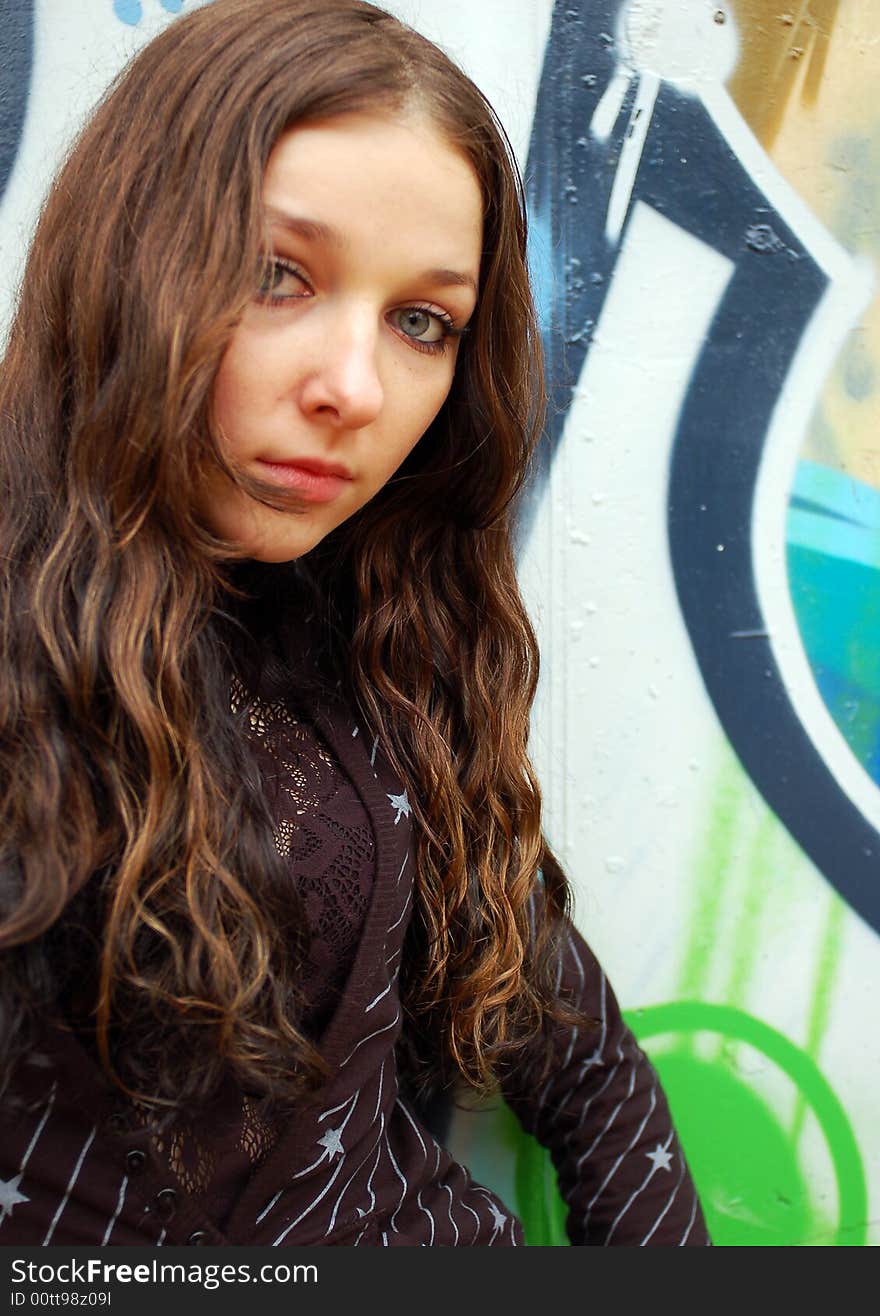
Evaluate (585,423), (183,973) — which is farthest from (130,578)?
(585,423)

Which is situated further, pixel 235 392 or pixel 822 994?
pixel 822 994

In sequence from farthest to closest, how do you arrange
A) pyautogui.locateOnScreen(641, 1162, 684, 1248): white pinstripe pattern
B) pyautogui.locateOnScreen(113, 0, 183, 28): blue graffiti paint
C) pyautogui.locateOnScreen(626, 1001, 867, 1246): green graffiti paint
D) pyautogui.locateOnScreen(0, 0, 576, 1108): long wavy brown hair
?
pyautogui.locateOnScreen(626, 1001, 867, 1246): green graffiti paint → pyautogui.locateOnScreen(113, 0, 183, 28): blue graffiti paint → pyautogui.locateOnScreen(641, 1162, 684, 1248): white pinstripe pattern → pyautogui.locateOnScreen(0, 0, 576, 1108): long wavy brown hair

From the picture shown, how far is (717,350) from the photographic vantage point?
1594 mm

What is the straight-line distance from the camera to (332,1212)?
1.12m

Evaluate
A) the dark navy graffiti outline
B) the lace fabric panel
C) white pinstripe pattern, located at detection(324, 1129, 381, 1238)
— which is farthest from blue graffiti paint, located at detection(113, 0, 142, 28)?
white pinstripe pattern, located at detection(324, 1129, 381, 1238)

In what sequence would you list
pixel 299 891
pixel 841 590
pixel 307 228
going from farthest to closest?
pixel 841 590 → pixel 299 891 → pixel 307 228

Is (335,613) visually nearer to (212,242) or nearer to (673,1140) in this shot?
(212,242)

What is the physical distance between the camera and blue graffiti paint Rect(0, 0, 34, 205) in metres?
1.53

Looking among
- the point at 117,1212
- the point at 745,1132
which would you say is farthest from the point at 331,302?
the point at 745,1132

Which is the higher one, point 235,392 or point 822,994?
point 235,392

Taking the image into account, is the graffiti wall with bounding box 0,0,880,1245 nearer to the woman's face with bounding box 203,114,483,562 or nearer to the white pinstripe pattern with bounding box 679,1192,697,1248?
the white pinstripe pattern with bounding box 679,1192,697,1248

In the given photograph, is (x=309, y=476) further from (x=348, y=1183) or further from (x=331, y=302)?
(x=348, y=1183)

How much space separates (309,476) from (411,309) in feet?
0.68

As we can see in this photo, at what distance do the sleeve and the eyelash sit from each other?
795 millimetres
